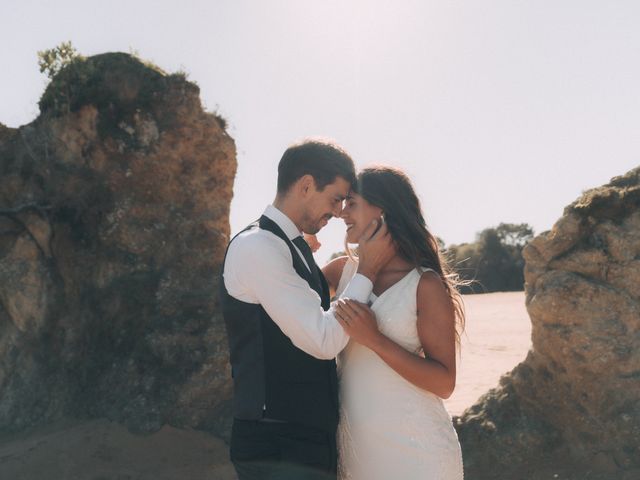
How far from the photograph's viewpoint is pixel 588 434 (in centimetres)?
616

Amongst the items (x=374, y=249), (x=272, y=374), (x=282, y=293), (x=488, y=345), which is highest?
(x=374, y=249)

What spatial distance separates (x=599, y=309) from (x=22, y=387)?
22.5 ft

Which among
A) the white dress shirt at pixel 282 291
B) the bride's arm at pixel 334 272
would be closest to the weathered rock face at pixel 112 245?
the bride's arm at pixel 334 272

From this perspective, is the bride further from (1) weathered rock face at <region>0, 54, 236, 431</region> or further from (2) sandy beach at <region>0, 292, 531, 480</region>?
(1) weathered rock face at <region>0, 54, 236, 431</region>

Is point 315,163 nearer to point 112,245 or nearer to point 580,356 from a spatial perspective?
point 580,356

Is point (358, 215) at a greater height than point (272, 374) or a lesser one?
greater

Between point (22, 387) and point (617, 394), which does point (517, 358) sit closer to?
point (617, 394)

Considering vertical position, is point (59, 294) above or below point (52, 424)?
above

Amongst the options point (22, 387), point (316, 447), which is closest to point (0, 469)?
point (22, 387)

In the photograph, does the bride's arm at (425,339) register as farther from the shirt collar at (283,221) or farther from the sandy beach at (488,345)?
the shirt collar at (283,221)

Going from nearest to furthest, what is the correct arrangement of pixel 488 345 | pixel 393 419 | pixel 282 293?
pixel 282 293 < pixel 393 419 < pixel 488 345

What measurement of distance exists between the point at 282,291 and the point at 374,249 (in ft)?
2.05

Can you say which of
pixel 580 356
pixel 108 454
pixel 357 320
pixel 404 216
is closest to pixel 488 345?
pixel 580 356

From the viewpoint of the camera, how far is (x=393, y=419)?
3.30 meters
